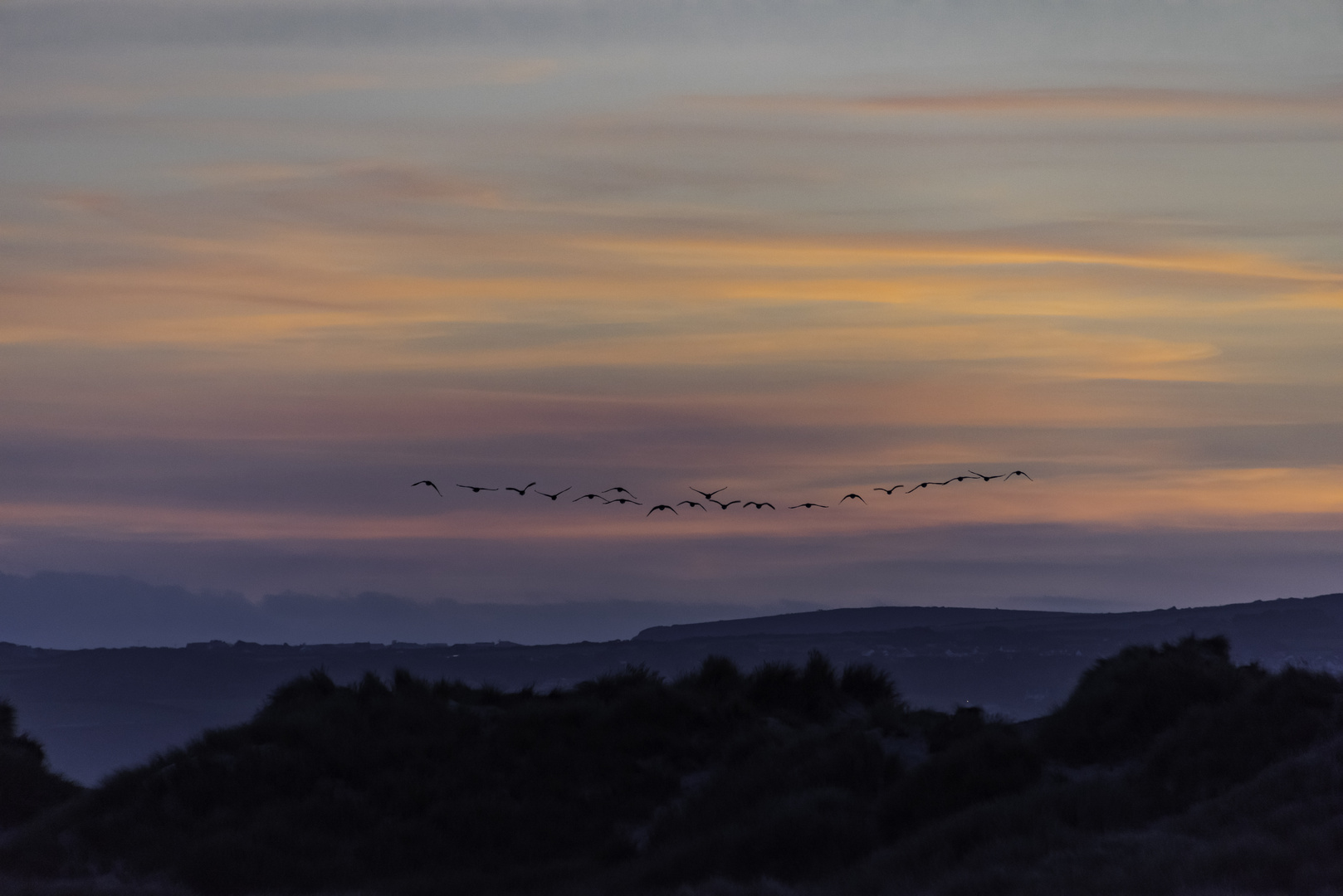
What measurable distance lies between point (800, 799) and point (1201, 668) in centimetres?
839

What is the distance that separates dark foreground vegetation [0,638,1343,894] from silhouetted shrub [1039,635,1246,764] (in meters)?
0.05

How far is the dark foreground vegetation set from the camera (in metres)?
21.8

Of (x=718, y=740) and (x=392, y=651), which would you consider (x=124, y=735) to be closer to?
(x=392, y=651)

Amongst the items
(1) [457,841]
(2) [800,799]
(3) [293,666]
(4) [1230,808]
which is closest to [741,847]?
(2) [800,799]

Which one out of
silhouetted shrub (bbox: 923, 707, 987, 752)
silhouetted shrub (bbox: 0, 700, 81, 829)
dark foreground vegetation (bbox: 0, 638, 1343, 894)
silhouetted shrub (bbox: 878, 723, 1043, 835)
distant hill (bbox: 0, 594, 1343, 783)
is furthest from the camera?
distant hill (bbox: 0, 594, 1343, 783)

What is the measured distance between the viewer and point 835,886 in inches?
879

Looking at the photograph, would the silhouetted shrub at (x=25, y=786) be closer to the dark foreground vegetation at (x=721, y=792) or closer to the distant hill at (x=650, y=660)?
the dark foreground vegetation at (x=721, y=792)

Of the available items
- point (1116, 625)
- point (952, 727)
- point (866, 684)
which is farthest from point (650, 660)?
point (952, 727)

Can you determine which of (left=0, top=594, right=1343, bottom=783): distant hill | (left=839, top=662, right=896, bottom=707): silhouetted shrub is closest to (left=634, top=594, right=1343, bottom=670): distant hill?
(left=0, top=594, right=1343, bottom=783): distant hill

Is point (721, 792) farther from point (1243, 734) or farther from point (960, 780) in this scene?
point (1243, 734)

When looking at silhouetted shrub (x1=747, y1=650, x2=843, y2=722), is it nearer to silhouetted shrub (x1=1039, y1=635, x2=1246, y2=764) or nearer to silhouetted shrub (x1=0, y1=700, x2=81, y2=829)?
silhouetted shrub (x1=1039, y1=635, x2=1246, y2=764)

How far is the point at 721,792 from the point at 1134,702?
773 centimetres

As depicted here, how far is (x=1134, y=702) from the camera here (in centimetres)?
2717

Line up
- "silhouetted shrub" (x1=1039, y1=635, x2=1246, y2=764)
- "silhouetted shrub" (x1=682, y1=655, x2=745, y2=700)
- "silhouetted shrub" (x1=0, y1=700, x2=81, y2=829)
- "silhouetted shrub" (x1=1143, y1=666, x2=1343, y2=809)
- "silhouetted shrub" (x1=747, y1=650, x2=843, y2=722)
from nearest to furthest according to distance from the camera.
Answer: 1. "silhouetted shrub" (x1=1143, y1=666, x2=1343, y2=809)
2. "silhouetted shrub" (x1=1039, y1=635, x2=1246, y2=764)
3. "silhouetted shrub" (x1=0, y1=700, x2=81, y2=829)
4. "silhouetted shrub" (x1=747, y1=650, x2=843, y2=722)
5. "silhouetted shrub" (x1=682, y1=655, x2=745, y2=700)
